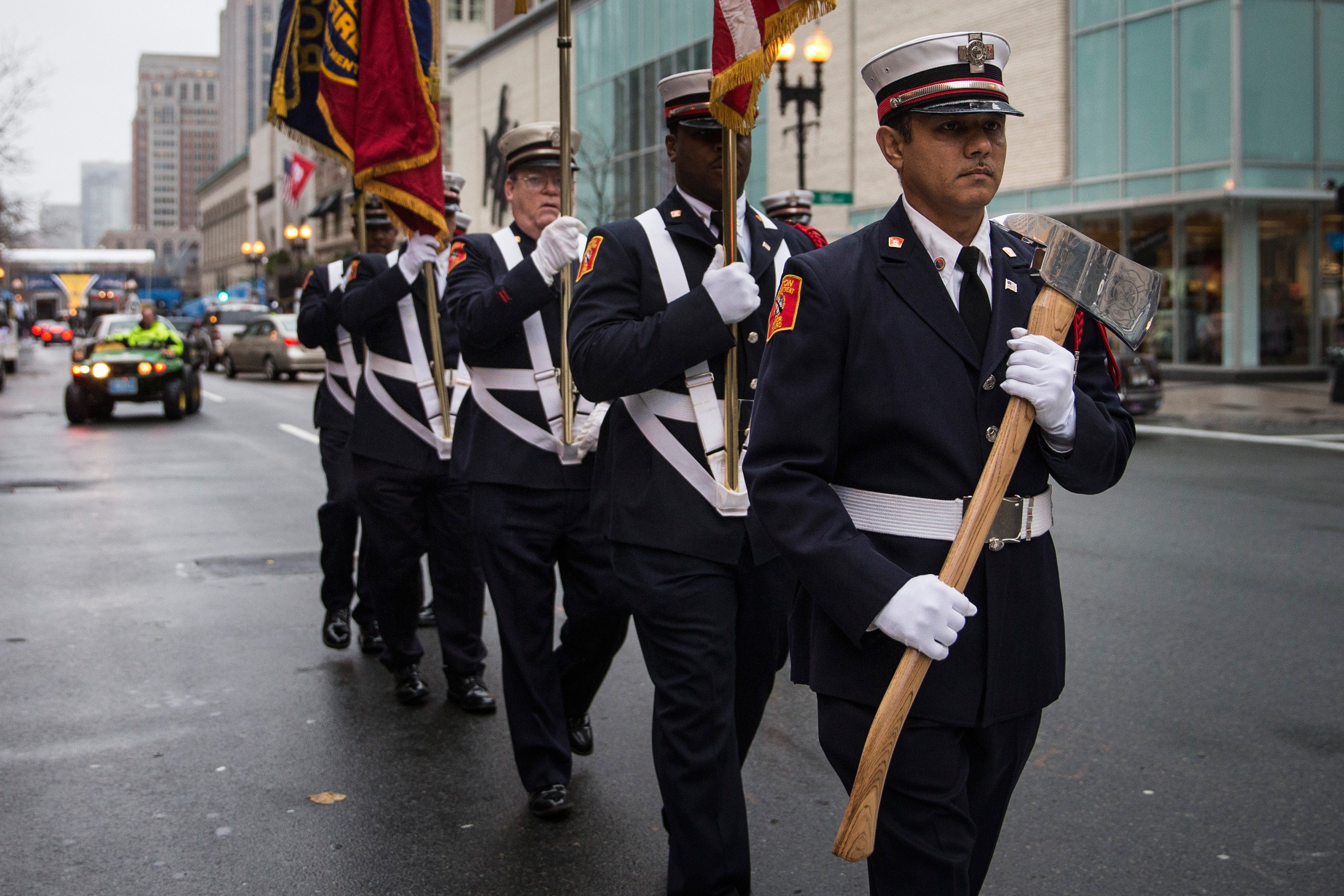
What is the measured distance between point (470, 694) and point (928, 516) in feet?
10.8

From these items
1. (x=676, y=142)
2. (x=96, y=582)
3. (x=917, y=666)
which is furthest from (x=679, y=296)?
(x=96, y=582)

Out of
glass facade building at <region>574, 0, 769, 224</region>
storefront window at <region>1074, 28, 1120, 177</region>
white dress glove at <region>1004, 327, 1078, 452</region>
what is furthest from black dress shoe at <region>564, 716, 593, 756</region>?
glass facade building at <region>574, 0, 769, 224</region>

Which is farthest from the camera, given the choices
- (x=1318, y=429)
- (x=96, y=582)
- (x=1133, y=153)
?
(x=1133, y=153)

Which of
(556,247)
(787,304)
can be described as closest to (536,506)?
(556,247)

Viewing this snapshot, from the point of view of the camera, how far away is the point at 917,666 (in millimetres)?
2283

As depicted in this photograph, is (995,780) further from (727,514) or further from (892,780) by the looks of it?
(727,514)

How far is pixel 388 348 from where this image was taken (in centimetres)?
564

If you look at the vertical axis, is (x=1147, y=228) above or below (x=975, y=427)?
above

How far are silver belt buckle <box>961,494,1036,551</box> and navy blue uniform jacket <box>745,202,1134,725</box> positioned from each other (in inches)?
0.7

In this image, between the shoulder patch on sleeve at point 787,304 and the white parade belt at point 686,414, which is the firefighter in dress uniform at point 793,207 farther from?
the shoulder patch on sleeve at point 787,304

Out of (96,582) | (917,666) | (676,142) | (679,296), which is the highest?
(676,142)

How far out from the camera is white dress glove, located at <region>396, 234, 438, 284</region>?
18.0ft

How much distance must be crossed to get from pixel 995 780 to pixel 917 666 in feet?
1.23

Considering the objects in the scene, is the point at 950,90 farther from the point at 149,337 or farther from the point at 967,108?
the point at 149,337
